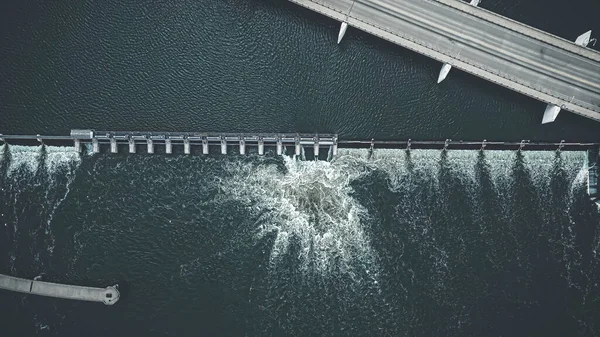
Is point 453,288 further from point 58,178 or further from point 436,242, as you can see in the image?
point 58,178

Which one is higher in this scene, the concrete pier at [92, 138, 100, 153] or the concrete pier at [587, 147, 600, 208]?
the concrete pier at [92, 138, 100, 153]

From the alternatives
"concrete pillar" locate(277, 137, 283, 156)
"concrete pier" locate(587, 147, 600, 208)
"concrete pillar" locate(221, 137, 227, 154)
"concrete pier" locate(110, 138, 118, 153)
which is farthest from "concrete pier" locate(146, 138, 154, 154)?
"concrete pier" locate(587, 147, 600, 208)

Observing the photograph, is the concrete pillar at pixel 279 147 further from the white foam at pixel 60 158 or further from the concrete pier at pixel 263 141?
the white foam at pixel 60 158


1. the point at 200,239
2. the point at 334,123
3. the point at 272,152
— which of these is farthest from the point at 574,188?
the point at 200,239

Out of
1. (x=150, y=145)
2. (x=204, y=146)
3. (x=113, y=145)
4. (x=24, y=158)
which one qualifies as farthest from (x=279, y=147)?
(x=24, y=158)

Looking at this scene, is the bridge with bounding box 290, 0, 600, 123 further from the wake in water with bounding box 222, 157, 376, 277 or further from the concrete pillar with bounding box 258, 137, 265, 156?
the wake in water with bounding box 222, 157, 376, 277

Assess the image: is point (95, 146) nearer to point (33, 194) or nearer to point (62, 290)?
point (33, 194)

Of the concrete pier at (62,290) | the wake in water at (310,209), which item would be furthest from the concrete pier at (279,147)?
the concrete pier at (62,290)
